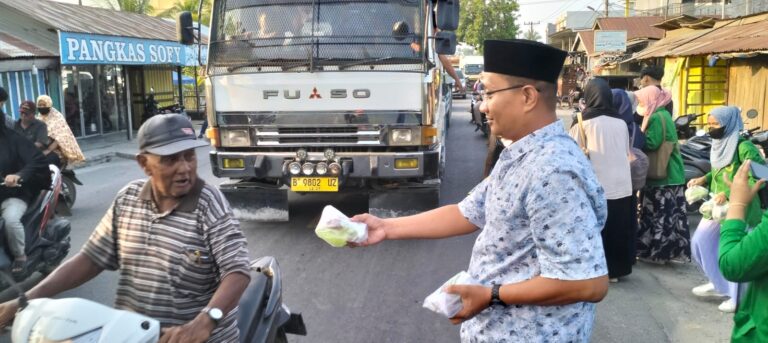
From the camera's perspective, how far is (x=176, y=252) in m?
2.31

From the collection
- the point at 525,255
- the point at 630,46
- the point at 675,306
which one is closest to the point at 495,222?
the point at 525,255

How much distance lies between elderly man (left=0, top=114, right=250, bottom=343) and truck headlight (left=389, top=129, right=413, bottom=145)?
155 inches

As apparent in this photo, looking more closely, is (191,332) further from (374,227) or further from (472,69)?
(472,69)

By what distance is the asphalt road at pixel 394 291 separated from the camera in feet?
13.8

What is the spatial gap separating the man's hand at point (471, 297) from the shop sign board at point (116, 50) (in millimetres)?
13228

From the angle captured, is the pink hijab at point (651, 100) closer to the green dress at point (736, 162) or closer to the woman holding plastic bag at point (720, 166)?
the woman holding plastic bag at point (720, 166)

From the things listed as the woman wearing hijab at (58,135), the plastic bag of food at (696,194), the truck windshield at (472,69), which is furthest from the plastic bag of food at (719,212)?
the truck windshield at (472,69)

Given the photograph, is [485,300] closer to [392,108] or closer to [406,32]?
[392,108]

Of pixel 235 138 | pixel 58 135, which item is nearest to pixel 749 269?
pixel 235 138

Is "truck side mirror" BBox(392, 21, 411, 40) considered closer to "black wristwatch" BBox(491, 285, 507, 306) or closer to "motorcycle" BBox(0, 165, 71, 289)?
"motorcycle" BBox(0, 165, 71, 289)

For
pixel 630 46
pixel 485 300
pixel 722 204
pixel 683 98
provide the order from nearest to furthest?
pixel 485 300 → pixel 722 204 → pixel 683 98 → pixel 630 46

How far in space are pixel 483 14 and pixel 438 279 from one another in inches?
2225

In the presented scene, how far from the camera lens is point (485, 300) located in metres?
1.77

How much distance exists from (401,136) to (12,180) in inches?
133
